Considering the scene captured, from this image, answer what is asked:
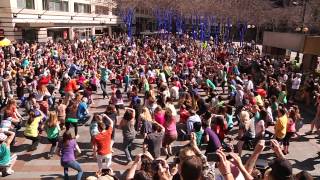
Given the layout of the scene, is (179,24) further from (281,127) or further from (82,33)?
(281,127)

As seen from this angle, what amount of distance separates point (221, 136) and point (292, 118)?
2.58 meters

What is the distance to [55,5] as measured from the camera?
4797 cm

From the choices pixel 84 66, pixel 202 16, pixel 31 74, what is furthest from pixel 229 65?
pixel 202 16

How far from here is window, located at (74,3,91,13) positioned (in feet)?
185

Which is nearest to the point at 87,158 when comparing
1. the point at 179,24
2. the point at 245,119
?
the point at 245,119

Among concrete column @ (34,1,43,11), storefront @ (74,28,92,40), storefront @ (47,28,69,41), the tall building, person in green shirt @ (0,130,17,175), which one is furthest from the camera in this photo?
storefront @ (74,28,92,40)

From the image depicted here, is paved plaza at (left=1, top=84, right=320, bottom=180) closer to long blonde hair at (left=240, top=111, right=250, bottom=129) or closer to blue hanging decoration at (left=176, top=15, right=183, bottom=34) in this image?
long blonde hair at (left=240, top=111, right=250, bottom=129)

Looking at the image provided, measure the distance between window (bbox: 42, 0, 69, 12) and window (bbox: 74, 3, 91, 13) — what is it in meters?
3.68

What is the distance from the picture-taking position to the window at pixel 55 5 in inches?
1764

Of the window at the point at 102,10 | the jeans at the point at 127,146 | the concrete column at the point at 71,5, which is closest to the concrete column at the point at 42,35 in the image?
the concrete column at the point at 71,5

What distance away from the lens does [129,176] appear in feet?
17.3

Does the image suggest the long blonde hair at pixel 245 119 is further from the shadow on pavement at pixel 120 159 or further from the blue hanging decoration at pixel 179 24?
the blue hanging decoration at pixel 179 24

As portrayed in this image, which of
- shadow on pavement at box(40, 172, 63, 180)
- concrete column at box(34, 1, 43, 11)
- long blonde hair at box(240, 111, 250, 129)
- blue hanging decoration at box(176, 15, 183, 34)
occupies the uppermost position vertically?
concrete column at box(34, 1, 43, 11)

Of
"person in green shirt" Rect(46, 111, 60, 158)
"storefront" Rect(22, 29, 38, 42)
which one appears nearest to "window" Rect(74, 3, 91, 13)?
"storefront" Rect(22, 29, 38, 42)
